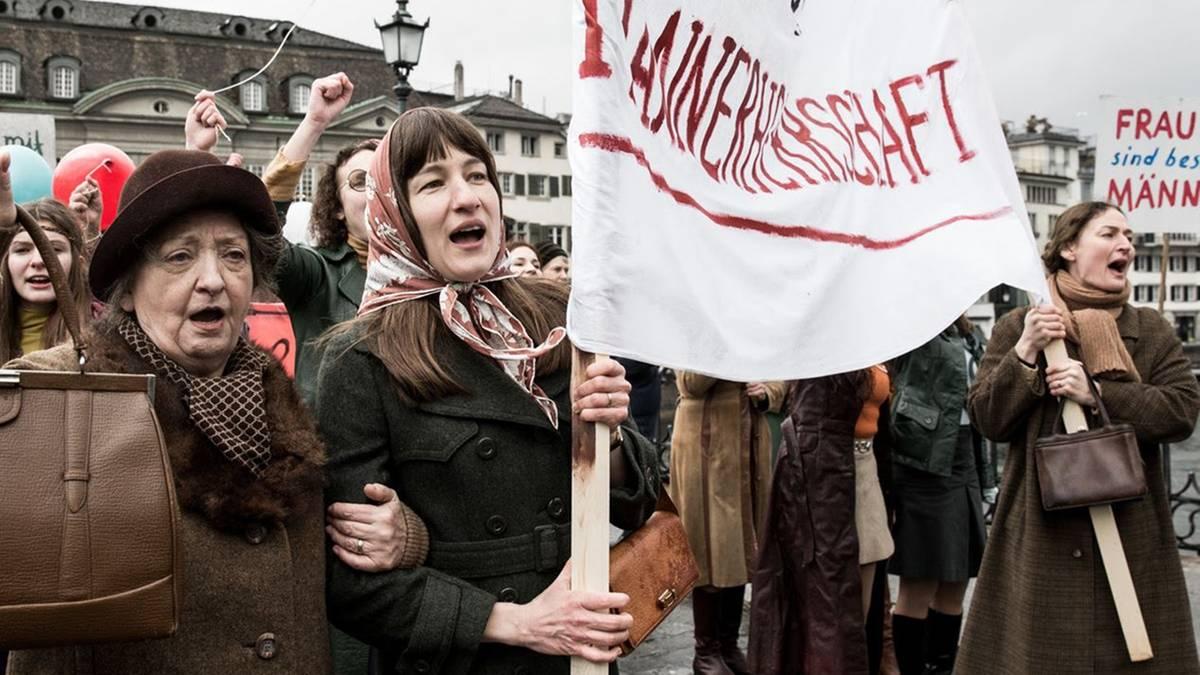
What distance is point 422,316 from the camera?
2.61m

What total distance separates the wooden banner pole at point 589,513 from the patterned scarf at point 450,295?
0.27m

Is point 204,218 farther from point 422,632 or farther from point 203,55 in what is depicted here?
point 203,55

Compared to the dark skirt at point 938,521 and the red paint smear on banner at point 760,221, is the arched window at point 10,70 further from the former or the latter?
the red paint smear on banner at point 760,221

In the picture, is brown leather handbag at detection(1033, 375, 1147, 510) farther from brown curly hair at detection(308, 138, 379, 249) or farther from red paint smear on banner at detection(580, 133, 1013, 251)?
brown curly hair at detection(308, 138, 379, 249)

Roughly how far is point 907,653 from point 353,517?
4.26 metres

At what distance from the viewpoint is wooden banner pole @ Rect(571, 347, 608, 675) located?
232 centimetres

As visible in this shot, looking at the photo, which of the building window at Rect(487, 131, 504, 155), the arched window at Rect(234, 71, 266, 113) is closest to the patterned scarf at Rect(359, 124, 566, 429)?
the arched window at Rect(234, 71, 266, 113)

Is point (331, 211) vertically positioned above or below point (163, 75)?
Answer: below

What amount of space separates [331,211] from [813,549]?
7.86 ft

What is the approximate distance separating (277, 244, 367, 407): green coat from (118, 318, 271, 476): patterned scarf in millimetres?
1814

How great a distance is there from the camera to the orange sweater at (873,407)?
5648 millimetres

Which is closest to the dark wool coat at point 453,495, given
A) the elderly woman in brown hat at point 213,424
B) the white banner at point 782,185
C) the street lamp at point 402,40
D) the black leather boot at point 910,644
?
the elderly woman in brown hat at point 213,424

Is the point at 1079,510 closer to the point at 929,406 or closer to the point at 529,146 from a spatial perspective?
the point at 929,406

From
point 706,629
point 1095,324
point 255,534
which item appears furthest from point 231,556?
point 706,629
